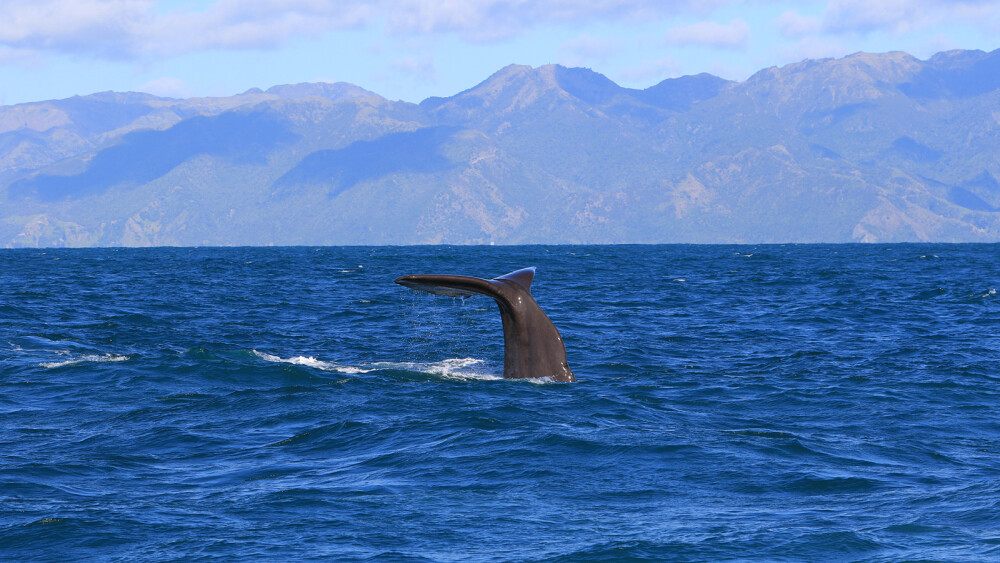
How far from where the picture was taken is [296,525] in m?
9.14

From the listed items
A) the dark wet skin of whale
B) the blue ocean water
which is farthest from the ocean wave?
the dark wet skin of whale

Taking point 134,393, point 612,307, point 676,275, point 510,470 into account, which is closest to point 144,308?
point 612,307

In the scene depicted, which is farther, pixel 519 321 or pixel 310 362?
pixel 310 362

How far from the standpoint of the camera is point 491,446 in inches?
490

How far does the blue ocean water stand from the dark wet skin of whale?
0.35 m

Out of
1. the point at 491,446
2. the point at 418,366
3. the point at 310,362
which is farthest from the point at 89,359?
the point at 491,446

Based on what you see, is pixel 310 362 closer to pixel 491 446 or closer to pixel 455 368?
pixel 455 368

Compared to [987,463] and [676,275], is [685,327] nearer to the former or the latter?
[987,463]

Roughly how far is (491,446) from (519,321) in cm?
395

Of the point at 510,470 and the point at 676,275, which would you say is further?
the point at 676,275

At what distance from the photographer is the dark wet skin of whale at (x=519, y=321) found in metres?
14.3

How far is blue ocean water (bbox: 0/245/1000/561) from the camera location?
8781mm

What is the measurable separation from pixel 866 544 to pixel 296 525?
15.4 ft

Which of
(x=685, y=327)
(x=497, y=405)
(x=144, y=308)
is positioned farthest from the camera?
(x=144, y=308)
